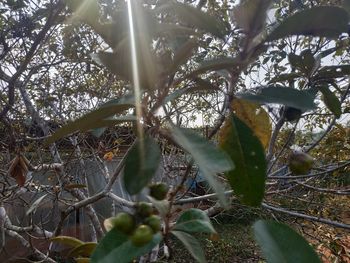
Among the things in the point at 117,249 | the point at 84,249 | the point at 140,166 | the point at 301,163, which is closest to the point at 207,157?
the point at 140,166

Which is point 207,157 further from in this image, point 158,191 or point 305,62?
point 305,62

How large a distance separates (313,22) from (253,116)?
7.1 inches

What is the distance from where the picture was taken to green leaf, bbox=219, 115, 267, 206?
0.41m

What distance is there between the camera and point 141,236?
411 millimetres

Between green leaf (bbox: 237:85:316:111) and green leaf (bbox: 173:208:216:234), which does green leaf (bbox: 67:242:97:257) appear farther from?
green leaf (bbox: 237:85:316:111)

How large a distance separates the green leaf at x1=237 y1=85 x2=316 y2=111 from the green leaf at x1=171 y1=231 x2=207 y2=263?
210 millimetres

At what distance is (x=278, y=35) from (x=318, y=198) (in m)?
2.94

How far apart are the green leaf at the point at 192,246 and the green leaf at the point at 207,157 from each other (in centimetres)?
14

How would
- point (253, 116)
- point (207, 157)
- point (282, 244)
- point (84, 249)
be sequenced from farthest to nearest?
1. point (84, 249)
2. point (253, 116)
3. point (282, 244)
4. point (207, 157)

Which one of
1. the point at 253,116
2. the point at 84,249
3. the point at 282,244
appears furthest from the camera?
the point at 84,249

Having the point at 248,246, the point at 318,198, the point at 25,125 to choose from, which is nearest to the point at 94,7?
the point at 25,125

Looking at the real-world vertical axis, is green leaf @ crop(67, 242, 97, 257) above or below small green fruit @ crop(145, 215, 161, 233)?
below

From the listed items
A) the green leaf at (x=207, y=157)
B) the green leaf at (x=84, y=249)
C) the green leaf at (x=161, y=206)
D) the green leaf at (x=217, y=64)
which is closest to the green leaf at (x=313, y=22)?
the green leaf at (x=217, y=64)

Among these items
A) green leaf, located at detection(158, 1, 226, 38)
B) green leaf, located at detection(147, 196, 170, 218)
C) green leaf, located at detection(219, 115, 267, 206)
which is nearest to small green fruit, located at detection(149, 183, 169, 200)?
green leaf, located at detection(147, 196, 170, 218)
